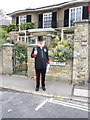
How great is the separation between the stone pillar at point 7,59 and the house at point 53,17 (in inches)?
216

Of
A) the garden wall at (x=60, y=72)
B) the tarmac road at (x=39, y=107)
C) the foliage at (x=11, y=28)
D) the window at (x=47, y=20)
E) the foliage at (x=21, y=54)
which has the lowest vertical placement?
the tarmac road at (x=39, y=107)

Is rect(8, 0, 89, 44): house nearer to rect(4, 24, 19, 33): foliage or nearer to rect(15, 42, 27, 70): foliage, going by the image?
rect(4, 24, 19, 33): foliage

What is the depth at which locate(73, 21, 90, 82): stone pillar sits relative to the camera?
16.5ft

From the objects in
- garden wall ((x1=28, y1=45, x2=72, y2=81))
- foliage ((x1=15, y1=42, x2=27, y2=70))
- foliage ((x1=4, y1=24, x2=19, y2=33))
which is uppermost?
foliage ((x1=4, y1=24, x2=19, y2=33))

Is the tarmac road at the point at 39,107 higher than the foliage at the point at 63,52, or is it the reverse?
the foliage at the point at 63,52

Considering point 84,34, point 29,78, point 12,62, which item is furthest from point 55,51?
point 12,62

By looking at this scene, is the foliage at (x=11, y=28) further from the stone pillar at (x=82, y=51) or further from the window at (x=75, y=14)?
the stone pillar at (x=82, y=51)

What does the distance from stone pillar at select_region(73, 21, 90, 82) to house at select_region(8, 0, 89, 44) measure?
6.90m

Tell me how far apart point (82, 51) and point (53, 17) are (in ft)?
38.6

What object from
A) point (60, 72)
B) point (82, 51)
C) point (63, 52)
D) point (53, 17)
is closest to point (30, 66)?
point (60, 72)

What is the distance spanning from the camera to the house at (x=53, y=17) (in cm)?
1321

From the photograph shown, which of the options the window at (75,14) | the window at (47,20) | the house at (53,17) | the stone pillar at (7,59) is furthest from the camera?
the window at (47,20)

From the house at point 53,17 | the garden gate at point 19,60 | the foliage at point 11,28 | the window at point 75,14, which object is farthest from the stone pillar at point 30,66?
the foliage at point 11,28

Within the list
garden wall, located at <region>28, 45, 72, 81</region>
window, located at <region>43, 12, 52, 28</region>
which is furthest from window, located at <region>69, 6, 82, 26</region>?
garden wall, located at <region>28, 45, 72, 81</region>
